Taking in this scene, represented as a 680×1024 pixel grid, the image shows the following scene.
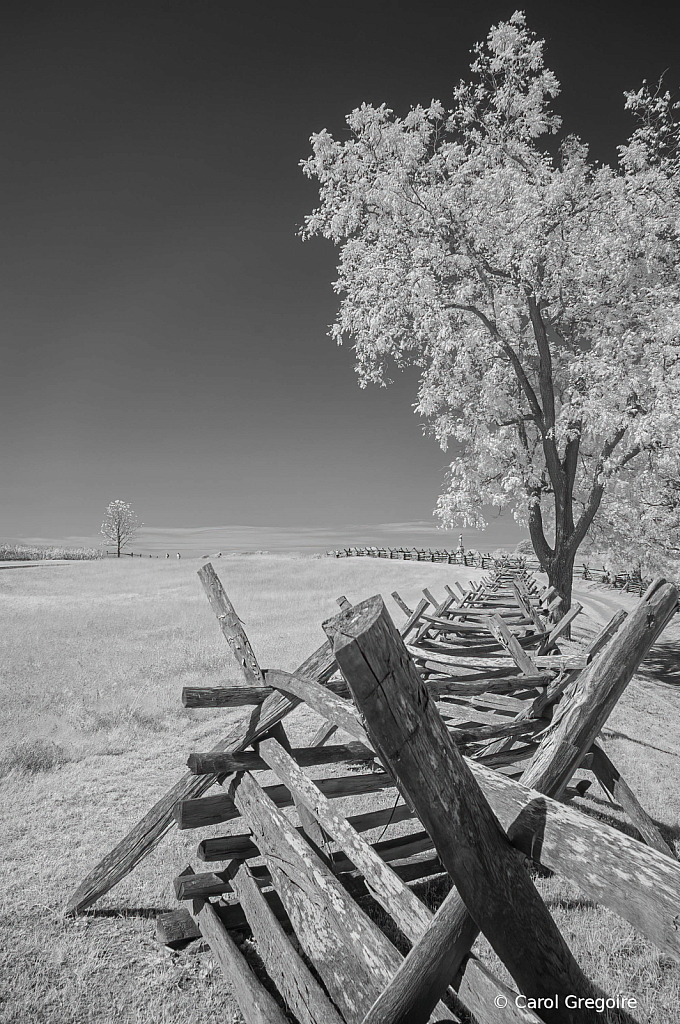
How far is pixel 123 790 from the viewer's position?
250 inches

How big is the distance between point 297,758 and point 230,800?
24.1 inches

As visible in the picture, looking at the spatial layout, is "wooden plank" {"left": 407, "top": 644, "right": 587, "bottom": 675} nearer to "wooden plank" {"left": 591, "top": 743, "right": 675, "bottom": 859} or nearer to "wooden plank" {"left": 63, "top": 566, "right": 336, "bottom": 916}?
"wooden plank" {"left": 591, "top": 743, "right": 675, "bottom": 859}

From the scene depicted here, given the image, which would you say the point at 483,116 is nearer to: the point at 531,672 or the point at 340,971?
the point at 531,672

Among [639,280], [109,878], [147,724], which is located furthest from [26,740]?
[639,280]

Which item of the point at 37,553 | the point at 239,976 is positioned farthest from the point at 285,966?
the point at 37,553

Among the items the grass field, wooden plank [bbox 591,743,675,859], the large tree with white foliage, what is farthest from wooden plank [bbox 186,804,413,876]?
the large tree with white foliage

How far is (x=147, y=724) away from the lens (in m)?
8.52

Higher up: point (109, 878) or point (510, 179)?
point (510, 179)

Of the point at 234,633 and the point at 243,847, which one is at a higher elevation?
the point at 234,633

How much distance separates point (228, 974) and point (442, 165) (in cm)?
1551

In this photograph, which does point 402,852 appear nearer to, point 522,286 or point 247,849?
point 247,849

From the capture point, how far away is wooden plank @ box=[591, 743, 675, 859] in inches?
190

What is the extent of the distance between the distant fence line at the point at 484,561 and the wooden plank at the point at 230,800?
24.3 meters

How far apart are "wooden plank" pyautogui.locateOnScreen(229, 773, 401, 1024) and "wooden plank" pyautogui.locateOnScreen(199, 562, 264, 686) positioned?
3.61 ft
